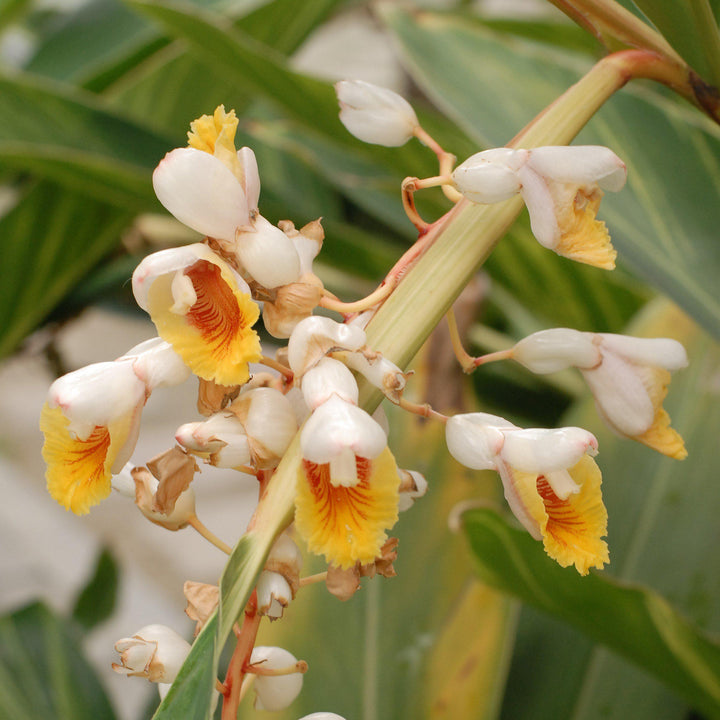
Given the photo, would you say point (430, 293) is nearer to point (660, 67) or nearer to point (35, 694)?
point (660, 67)

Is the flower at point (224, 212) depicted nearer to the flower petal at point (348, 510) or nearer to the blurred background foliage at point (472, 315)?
the flower petal at point (348, 510)

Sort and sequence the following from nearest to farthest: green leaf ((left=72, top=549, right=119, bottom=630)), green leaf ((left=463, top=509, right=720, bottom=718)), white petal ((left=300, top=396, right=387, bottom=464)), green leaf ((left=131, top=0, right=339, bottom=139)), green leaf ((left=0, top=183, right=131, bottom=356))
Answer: white petal ((left=300, top=396, right=387, bottom=464)), green leaf ((left=463, top=509, right=720, bottom=718)), green leaf ((left=131, top=0, right=339, bottom=139)), green leaf ((left=0, top=183, right=131, bottom=356)), green leaf ((left=72, top=549, right=119, bottom=630))

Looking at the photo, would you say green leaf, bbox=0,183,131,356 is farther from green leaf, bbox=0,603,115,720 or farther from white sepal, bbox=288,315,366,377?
white sepal, bbox=288,315,366,377

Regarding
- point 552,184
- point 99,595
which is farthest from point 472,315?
point 99,595

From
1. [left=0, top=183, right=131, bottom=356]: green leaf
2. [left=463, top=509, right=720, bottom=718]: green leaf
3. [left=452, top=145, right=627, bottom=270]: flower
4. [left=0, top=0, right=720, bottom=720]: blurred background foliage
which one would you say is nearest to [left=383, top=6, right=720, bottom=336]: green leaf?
[left=0, top=0, right=720, bottom=720]: blurred background foliage

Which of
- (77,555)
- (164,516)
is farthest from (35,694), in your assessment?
(77,555)

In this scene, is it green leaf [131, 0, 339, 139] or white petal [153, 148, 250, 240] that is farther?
green leaf [131, 0, 339, 139]
